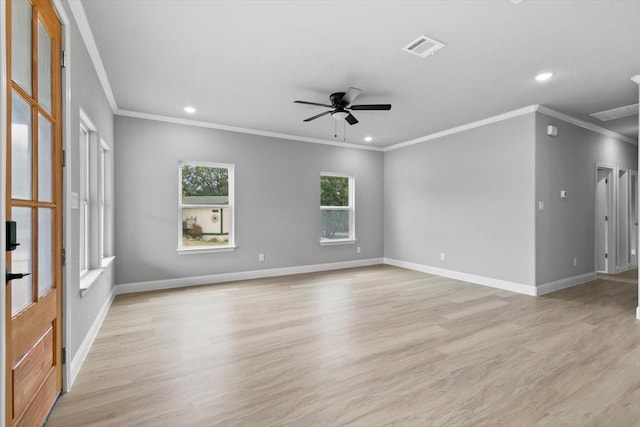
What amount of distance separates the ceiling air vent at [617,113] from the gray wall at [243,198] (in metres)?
3.72

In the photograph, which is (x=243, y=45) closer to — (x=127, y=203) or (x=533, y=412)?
Answer: (x=127, y=203)

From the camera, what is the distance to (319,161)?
21.0ft

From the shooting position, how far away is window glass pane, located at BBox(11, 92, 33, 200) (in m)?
1.47

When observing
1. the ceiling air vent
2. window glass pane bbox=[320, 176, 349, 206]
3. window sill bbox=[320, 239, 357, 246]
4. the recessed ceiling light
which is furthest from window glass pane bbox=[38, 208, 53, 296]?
the ceiling air vent

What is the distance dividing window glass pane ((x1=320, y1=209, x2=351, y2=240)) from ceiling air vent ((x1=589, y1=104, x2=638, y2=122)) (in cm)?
433

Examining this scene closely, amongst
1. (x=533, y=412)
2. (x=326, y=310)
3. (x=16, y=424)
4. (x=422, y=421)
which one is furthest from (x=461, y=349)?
(x=16, y=424)

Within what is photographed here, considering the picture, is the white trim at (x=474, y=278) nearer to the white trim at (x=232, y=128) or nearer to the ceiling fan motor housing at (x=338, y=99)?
the white trim at (x=232, y=128)

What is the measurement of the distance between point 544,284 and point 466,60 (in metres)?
3.42

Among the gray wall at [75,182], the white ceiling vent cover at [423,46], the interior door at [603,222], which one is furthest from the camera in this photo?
the interior door at [603,222]

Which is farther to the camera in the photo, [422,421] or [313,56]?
[313,56]

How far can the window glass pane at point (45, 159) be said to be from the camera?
179cm

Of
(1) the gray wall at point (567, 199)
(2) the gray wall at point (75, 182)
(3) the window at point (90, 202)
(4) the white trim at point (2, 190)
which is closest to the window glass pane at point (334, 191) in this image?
(1) the gray wall at point (567, 199)

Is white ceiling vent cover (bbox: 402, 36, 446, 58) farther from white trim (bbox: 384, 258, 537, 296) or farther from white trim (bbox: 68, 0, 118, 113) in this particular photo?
white trim (bbox: 384, 258, 537, 296)

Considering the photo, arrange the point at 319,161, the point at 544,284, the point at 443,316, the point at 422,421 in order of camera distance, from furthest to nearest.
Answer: the point at 319,161 < the point at 544,284 < the point at 443,316 < the point at 422,421
